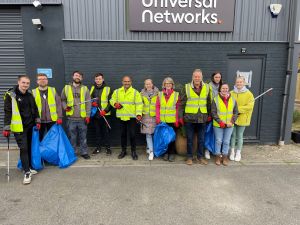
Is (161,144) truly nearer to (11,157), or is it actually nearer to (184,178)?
(184,178)

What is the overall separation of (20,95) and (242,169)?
14.4ft

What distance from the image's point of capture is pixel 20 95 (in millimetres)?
4398

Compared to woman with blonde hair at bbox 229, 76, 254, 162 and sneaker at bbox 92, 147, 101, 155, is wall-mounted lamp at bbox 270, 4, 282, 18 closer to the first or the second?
woman with blonde hair at bbox 229, 76, 254, 162

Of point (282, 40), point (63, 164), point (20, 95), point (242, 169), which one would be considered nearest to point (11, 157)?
point (63, 164)

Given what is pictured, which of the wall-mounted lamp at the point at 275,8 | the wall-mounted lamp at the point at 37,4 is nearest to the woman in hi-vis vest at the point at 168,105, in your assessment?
the wall-mounted lamp at the point at 275,8

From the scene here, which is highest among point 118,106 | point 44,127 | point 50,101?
point 50,101

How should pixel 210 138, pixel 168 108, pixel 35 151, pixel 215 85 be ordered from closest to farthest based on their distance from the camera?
pixel 35 151 < pixel 168 108 < pixel 215 85 < pixel 210 138

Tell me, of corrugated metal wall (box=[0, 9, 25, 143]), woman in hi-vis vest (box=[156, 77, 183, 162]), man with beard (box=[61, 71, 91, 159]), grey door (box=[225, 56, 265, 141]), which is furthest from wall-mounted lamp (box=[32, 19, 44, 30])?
grey door (box=[225, 56, 265, 141])

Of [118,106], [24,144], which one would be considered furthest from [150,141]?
[24,144]

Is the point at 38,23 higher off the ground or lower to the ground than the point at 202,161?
higher

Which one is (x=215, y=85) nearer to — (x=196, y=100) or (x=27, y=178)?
(x=196, y=100)

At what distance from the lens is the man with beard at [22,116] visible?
14.1 feet

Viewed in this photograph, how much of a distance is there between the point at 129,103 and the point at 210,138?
6.34 ft

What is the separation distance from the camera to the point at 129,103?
5.34 m
